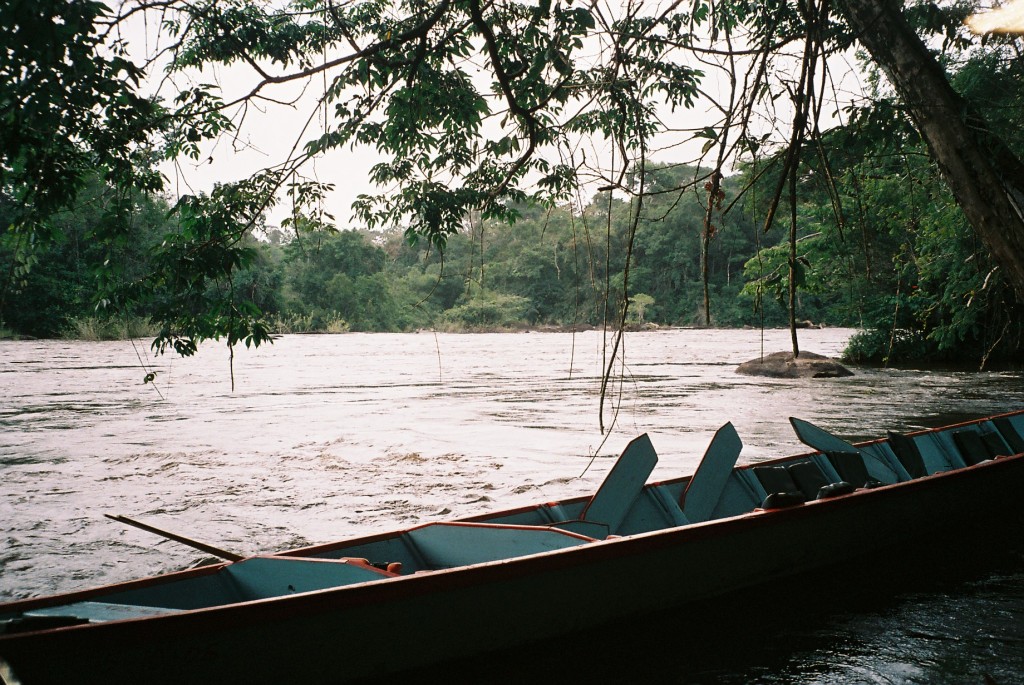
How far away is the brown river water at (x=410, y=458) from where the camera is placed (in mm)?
3898

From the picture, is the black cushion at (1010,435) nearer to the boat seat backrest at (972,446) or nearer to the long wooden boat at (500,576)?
the boat seat backrest at (972,446)

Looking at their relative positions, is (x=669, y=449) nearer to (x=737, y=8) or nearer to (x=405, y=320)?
(x=737, y=8)

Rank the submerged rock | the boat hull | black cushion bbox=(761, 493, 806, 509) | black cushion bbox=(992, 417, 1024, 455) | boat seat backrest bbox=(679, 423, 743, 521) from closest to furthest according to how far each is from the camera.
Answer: the boat hull, black cushion bbox=(761, 493, 806, 509), boat seat backrest bbox=(679, 423, 743, 521), black cushion bbox=(992, 417, 1024, 455), the submerged rock

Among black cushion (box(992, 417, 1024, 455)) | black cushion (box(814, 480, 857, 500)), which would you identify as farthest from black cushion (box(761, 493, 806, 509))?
black cushion (box(992, 417, 1024, 455))

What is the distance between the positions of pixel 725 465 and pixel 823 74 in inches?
127

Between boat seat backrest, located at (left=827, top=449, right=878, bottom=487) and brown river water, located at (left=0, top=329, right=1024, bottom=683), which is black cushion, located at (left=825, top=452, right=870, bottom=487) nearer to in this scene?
boat seat backrest, located at (left=827, top=449, right=878, bottom=487)

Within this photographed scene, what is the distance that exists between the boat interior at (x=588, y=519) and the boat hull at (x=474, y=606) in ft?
0.39

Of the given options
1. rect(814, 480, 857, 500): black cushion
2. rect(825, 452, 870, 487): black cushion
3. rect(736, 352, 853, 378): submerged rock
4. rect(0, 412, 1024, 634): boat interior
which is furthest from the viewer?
rect(736, 352, 853, 378): submerged rock

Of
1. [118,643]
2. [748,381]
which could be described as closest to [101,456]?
[118,643]

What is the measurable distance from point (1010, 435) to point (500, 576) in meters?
5.44

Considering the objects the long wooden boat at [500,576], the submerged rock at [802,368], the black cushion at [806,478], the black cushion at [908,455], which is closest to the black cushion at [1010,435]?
the long wooden boat at [500,576]

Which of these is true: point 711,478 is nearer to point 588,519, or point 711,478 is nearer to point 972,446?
point 588,519

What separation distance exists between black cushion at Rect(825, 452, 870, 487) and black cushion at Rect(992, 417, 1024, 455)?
2.01 meters

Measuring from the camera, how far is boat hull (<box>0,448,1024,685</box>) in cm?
265
